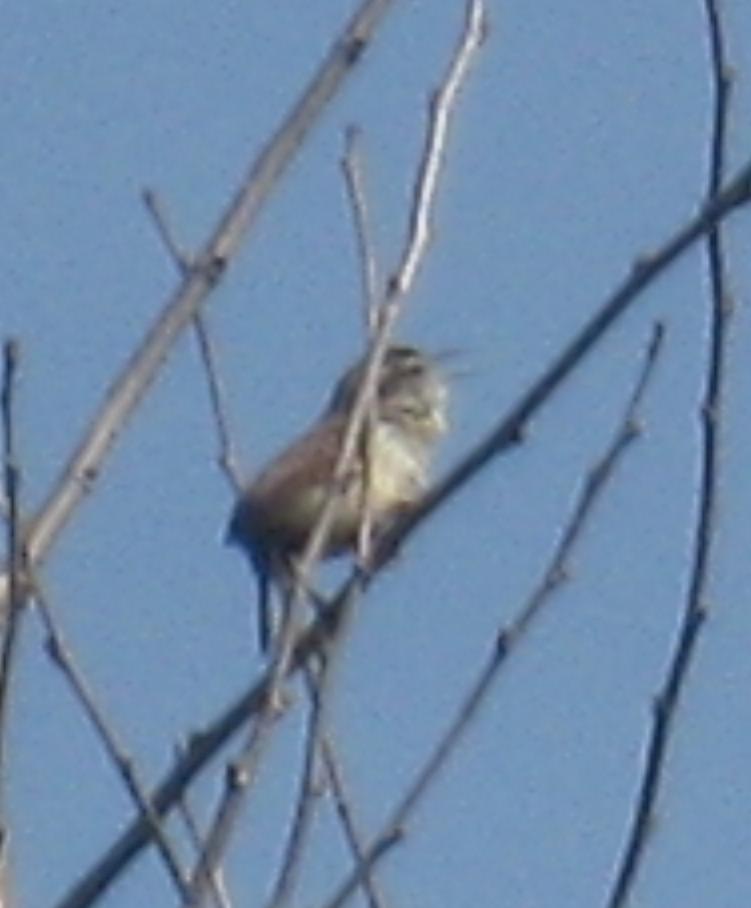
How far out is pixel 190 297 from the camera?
369 centimetres

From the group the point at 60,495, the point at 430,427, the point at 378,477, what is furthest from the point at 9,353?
the point at 430,427

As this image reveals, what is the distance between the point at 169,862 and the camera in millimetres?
3795

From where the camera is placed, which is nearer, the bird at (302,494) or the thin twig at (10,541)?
the thin twig at (10,541)

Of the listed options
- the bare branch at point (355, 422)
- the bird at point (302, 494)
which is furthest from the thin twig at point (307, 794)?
the bird at point (302, 494)

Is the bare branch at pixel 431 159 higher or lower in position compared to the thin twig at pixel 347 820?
higher

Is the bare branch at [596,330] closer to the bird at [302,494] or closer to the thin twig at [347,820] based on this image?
the thin twig at [347,820]

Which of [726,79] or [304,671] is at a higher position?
[726,79]

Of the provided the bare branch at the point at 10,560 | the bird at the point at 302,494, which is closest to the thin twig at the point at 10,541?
the bare branch at the point at 10,560

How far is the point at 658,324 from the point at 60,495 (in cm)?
80

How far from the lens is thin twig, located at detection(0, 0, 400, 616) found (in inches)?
144

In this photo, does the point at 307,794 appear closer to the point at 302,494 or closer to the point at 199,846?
the point at 199,846

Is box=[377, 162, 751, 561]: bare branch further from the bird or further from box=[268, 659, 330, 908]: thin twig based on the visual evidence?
the bird

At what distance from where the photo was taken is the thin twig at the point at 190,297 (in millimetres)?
3656

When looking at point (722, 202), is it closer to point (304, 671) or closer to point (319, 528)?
point (319, 528)
